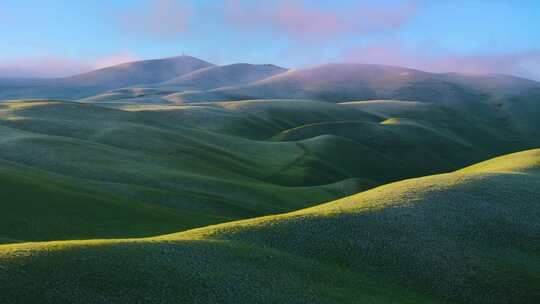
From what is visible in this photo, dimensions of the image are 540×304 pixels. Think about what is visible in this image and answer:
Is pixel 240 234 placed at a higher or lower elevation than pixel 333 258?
higher

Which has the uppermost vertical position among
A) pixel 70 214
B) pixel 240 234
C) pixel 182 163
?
pixel 240 234

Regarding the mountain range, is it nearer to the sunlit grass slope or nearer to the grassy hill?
the sunlit grass slope

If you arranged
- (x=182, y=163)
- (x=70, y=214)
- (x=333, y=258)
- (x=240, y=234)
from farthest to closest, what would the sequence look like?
(x=182, y=163)
(x=70, y=214)
(x=240, y=234)
(x=333, y=258)

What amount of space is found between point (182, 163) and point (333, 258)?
67.4m

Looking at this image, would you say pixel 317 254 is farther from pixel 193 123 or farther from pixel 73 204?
pixel 193 123

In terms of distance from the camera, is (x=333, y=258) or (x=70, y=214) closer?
(x=333, y=258)

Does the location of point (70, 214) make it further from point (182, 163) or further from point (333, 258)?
point (182, 163)

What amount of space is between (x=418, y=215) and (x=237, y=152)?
82.4m

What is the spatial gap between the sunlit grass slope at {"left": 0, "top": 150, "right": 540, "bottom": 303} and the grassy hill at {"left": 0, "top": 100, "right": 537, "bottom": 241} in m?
20.4

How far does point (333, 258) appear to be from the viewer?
34625mm

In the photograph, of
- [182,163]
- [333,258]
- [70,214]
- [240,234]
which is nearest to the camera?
[333,258]

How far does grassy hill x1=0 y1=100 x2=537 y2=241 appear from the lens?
200 feet

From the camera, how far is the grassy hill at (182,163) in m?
60.8

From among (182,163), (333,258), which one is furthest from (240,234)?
(182,163)
